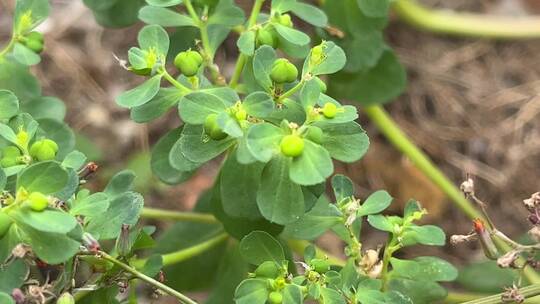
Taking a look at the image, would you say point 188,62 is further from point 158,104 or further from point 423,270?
point 423,270

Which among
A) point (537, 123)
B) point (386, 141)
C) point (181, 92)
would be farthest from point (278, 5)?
point (537, 123)

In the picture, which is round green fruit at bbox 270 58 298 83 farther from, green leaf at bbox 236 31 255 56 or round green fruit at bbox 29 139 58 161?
round green fruit at bbox 29 139 58 161

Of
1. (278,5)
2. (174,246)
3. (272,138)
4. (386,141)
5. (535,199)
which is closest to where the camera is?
(272,138)

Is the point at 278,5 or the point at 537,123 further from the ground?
the point at 278,5

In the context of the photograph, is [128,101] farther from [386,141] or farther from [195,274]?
[386,141]

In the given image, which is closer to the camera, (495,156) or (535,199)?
(535,199)

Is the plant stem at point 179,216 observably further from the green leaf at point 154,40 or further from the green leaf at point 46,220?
the green leaf at point 46,220
